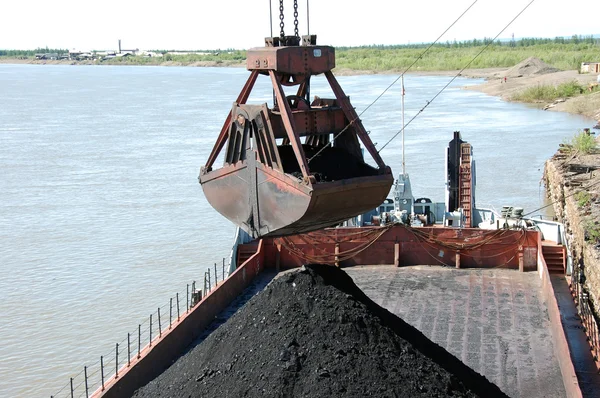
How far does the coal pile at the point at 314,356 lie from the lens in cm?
786

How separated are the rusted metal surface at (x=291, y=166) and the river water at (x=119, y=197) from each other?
767 centimetres

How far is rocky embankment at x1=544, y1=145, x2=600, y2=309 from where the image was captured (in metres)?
16.8

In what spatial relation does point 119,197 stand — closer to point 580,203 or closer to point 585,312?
point 580,203

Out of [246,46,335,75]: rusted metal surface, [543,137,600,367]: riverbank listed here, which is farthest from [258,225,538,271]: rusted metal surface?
[246,46,335,75]: rusted metal surface

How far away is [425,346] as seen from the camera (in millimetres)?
9297

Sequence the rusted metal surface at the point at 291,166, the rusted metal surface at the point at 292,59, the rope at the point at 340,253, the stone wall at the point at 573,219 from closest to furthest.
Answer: the rusted metal surface at the point at 291,166 → the rusted metal surface at the point at 292,59 → the rope at the point at 340,253 → the stone wall at the point at 573,219

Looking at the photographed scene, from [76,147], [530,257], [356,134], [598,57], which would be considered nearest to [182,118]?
[76,147]

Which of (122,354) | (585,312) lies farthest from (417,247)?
(122,354)

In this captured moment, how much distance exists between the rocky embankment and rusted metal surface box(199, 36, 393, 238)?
834cm

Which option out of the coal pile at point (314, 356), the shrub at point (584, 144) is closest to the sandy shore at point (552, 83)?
the shrub at point (584, 144)

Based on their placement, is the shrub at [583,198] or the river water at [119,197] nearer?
the river water at [119,197]

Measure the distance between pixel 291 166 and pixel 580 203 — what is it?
14.0m

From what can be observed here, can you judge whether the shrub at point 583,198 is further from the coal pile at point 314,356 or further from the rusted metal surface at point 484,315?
the coal pile at point 314,356

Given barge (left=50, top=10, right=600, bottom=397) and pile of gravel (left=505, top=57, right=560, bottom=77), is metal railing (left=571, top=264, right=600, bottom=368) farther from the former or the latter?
pile of gravel (left=505, top=57, right=560, bottom=77)
